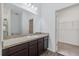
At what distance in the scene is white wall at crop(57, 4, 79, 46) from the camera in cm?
486

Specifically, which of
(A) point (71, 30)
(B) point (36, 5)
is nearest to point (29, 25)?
(B) point (36, 5)

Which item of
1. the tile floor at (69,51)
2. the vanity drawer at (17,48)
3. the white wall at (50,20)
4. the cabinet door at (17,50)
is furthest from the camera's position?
the white wall at (50,20)

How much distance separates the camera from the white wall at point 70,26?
16.0 ft

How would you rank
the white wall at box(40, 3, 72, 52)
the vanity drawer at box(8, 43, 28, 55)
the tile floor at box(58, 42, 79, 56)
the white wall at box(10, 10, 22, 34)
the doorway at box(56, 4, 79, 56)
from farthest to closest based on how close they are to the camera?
the doorway at box(56, 4, 79, 56) < the white wall at box(40, 3, 72, 52) < the tile floor at box(58, 42, 79, 56) < the white wall at box(10, 10, 22, 34) < the vanity drawer at box(8, 43, 28, 55)

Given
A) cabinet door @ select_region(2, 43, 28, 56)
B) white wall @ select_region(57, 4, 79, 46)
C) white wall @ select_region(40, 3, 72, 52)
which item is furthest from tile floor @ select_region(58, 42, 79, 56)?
cabinet door @ select_region(2, 43, 28, 56)

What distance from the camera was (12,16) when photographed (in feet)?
8.36

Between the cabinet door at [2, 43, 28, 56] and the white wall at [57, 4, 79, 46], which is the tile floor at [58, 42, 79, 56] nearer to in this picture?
the white wall at [57, 4, 79, 46]

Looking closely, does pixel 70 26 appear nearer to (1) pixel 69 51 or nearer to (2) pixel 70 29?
(2) pixel 70 29

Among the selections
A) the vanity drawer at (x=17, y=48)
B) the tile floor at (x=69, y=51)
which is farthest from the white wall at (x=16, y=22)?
the tile floor at (x=69, y=51)

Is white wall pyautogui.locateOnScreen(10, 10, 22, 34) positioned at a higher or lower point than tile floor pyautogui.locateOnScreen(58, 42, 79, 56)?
higher

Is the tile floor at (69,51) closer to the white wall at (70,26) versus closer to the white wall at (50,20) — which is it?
the white wall at (50,20)

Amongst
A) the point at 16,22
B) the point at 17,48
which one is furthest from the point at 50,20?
the point at 17,48

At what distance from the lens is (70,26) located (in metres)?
5.27

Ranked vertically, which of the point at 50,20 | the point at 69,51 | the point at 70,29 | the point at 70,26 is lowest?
the point at 69,51
